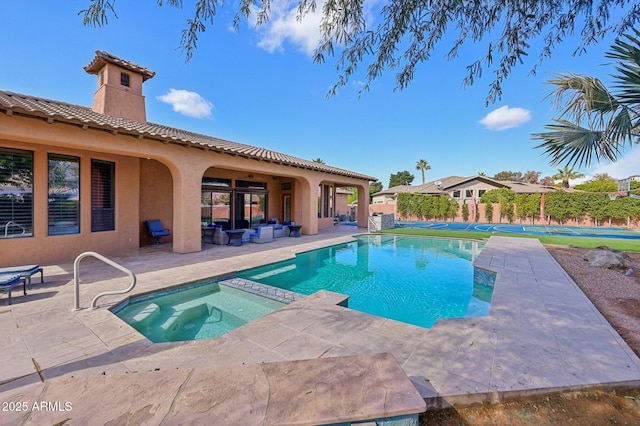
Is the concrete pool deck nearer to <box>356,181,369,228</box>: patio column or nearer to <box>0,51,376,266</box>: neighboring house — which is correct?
<box>0,51,376,266</box>: neighboring house

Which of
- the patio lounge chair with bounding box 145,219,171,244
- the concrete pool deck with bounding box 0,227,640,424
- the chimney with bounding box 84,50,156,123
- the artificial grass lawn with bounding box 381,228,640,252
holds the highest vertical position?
the chimney with bounding box 84,50,156,123

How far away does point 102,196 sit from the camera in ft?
32.8

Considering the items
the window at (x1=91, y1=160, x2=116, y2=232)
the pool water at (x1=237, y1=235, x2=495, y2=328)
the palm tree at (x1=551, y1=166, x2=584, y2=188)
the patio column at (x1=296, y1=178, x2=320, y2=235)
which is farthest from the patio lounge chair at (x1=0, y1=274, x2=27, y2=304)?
the palm tree at (x1=551, y1=166, x2=584, y2=188)

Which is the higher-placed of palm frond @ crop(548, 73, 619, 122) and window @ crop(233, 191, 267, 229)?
palm frond @ crop(548, 73, 619, 122)

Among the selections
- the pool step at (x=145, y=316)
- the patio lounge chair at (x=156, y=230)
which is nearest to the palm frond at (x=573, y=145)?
the pool step at (x=145, y=316)

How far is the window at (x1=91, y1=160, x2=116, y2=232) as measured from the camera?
31.9 feet

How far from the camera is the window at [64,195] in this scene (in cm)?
869

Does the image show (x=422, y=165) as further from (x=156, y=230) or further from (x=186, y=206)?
(x=186, y=206)

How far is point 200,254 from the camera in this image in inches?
406

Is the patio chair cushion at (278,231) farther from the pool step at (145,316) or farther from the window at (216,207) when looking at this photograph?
the pool step at (145,316)

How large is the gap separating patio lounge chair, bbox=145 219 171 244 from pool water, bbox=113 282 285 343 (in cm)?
605

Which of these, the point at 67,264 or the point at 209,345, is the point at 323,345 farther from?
the point at 67,264

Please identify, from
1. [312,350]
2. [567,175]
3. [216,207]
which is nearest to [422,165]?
[567,175]

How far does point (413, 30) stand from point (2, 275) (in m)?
8.83
